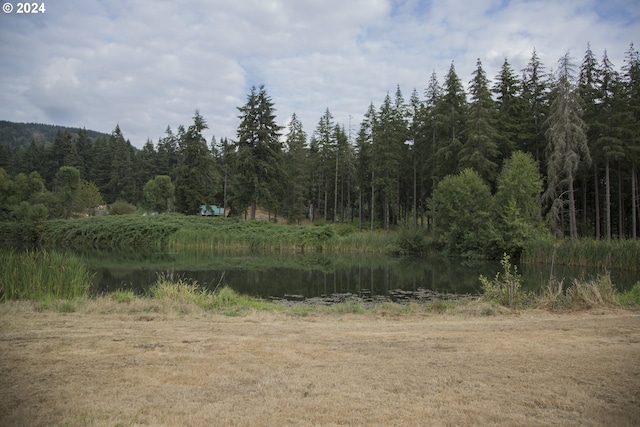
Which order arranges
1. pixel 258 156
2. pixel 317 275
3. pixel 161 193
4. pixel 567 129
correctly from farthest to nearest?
1. pixel 161 193
2. pixel 258 156
3. pixel 567 129
4. pixel 317 275

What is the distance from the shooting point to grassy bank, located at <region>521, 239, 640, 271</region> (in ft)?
83.7

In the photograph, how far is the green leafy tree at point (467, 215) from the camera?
115ft

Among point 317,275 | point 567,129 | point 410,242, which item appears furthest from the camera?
point 410,242

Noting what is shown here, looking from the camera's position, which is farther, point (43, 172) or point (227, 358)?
point (43, 172)

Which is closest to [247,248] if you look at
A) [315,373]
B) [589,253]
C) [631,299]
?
[589,253]

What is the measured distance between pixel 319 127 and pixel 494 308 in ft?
170

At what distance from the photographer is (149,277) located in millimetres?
21922

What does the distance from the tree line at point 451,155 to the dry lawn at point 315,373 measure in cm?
2801

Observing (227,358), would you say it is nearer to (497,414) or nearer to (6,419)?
(6,419)

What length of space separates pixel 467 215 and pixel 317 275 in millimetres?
17059

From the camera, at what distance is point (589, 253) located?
2772 centimetres

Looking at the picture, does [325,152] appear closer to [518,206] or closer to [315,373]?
[518,206]

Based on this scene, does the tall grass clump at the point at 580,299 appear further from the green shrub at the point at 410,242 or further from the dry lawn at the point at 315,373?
the green shrub at the point at 410,242

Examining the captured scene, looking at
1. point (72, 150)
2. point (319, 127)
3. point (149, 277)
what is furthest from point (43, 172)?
point (149, 277)
